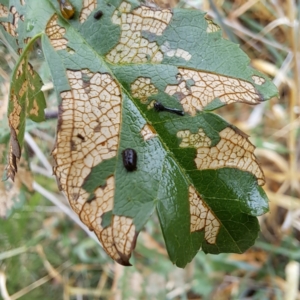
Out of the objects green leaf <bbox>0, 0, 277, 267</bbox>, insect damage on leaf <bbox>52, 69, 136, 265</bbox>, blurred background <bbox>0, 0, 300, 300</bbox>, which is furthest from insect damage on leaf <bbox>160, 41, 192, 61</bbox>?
blurred background <bbox>0, 0, 300, 300</bbox>

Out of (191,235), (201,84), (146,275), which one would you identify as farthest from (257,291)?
(201,84)

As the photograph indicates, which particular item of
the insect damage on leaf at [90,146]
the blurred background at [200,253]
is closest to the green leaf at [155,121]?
the insect damage on leaf at [90,146]

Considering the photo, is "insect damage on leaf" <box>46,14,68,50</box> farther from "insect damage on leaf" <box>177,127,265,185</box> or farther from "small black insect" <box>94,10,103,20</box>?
"insect damage on leaf" <box>177,127,265,185</box>

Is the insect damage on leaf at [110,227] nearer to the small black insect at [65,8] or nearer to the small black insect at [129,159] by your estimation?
the small black insect at [129,159]

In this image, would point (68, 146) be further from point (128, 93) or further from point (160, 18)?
point (160, 18)

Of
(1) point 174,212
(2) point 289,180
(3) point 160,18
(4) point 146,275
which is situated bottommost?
(4) point 146,275

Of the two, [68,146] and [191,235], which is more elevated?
[68,146]
